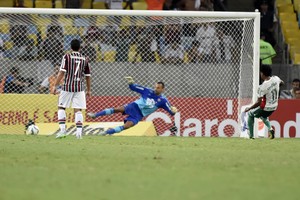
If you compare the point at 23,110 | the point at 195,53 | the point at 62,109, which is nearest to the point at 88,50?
the point at 23,110

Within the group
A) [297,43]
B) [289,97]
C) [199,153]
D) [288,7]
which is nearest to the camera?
[199,153]

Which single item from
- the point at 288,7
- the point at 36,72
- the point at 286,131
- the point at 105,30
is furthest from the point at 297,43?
the point at 36,72

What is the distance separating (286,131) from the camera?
24609 millimetres

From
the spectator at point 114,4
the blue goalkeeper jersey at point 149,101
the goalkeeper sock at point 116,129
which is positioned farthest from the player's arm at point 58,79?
the spectator at point 114,4

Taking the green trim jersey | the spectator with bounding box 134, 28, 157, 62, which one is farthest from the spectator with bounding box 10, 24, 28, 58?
the green trim jersey

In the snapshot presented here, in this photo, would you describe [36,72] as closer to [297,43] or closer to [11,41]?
[11,41]

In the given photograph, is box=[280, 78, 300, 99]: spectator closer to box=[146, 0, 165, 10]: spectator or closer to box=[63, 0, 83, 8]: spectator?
box=[146, 0, 165, 10]: spectator

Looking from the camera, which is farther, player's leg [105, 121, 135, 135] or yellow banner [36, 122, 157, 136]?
yellow banner [36, 122, 157, 136]

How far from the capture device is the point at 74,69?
786 inches

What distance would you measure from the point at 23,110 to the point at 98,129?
6.24 feet

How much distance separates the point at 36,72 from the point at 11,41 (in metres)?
Result: 1.04

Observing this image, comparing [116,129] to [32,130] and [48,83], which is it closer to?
[32,130]

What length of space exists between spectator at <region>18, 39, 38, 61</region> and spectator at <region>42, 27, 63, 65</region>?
0.79 ft

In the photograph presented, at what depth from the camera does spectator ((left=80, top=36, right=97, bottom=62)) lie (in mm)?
24297
